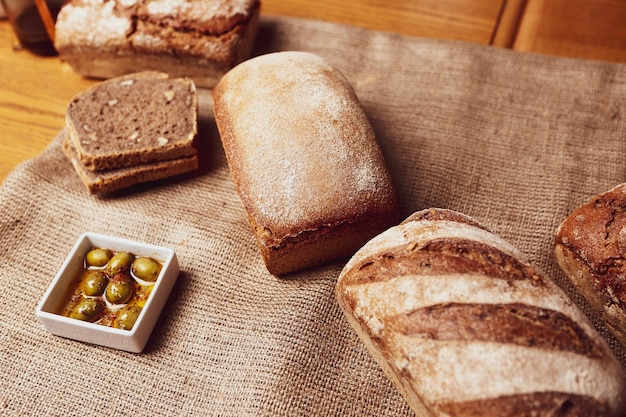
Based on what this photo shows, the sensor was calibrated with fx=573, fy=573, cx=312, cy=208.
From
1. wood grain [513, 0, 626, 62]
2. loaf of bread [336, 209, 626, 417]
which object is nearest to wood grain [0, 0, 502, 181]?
wood grain [513, 0, 626, 62]

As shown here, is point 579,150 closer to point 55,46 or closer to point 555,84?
point 555,84

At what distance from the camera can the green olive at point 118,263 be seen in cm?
149

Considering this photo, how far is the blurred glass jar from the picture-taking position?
2191 millimetres

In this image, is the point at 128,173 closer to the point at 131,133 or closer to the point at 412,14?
the point at 131,133

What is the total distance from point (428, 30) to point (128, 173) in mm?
1381

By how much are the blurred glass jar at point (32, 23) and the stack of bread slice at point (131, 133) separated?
538 mm

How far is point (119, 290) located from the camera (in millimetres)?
1429

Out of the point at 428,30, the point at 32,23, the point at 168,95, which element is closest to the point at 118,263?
the point at 168,95

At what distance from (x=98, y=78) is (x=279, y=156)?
3.45 ft

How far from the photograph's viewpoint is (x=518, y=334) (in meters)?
1.11

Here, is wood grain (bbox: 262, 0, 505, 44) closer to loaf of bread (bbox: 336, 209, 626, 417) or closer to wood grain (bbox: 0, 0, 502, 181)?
wood grain (bbox: 0, 0, 502, 181)

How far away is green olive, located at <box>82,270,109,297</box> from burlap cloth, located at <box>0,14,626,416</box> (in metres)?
0.14

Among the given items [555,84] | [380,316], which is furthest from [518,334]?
[555,84]

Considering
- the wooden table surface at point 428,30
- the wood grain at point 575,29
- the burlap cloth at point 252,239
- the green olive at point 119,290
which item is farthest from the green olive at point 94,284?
the wood grain at point 575,29
